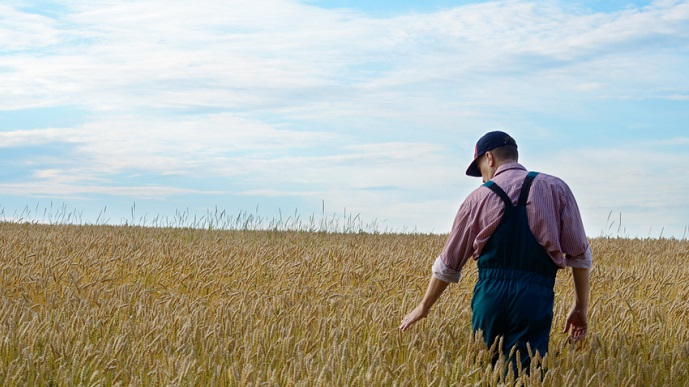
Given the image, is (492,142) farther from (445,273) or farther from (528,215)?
(445,273)

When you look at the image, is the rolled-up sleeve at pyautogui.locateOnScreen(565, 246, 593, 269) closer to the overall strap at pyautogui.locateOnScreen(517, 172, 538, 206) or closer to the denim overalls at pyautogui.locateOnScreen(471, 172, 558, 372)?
the denim overalls at pyautogui.locateOnScreen(471, 172, 558, 372)

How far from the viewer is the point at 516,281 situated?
4.09 meters

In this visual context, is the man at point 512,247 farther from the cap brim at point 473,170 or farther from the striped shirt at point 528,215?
the cap brim at point 473,170

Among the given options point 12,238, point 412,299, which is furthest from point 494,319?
point 12,238

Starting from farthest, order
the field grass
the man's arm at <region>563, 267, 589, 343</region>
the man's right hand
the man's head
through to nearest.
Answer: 1. the man's right hand
2. the man's arm at <region>563, 267, 589, 343</region>
3. the man's head
4. the field grass

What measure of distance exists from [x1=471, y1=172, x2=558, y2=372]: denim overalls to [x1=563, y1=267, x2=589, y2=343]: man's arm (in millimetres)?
290

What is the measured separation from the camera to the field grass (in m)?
3.98

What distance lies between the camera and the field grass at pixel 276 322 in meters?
3.98

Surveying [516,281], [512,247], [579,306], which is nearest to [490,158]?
[512,247]

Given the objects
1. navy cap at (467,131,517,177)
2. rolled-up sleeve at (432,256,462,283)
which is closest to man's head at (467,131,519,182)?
navy cap at (467,131,517,177)

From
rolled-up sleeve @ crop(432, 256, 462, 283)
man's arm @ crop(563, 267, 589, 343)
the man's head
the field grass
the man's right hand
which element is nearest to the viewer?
the field grass

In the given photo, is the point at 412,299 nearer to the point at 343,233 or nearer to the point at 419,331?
the point at 419,331

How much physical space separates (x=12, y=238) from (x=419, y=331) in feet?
26.2

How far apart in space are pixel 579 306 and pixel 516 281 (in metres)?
0.65
